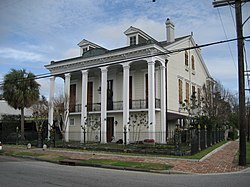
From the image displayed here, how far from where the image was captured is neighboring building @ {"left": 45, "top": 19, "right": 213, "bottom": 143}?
2469 centimetres

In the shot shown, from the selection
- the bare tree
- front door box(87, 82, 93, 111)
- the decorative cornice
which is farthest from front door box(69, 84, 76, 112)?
the decorative cornice

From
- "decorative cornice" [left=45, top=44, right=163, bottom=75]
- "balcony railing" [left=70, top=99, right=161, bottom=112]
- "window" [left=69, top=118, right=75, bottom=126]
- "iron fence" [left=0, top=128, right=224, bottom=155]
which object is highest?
"decorative cornice" [left=45, top=44, right=163, bottom=75]

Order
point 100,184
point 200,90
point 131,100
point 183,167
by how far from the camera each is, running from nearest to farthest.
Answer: point 100,184 → point 183,167 → point 131,100 → point 200,90

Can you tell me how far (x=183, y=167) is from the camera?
528 inches

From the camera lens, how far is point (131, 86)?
1106 inches

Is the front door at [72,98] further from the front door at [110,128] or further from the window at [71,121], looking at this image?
the front door at [110,128]

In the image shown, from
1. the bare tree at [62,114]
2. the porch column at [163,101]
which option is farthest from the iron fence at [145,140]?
the bare tree at [62,114]

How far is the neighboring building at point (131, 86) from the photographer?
2469 cm

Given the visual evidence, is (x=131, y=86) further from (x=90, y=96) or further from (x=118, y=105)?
(x=90, y=96)

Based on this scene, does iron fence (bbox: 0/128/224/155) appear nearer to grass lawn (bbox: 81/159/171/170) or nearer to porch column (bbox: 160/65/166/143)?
porch column (bbox: 160/65/166/143)

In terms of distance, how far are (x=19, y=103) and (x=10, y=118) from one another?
5.46 m

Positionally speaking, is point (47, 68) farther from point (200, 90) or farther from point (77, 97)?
point (200, 90)

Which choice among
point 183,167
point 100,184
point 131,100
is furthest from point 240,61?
point 131,100

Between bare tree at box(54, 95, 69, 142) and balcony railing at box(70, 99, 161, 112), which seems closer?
balcony railing at box(70, 99, 161, 112)
